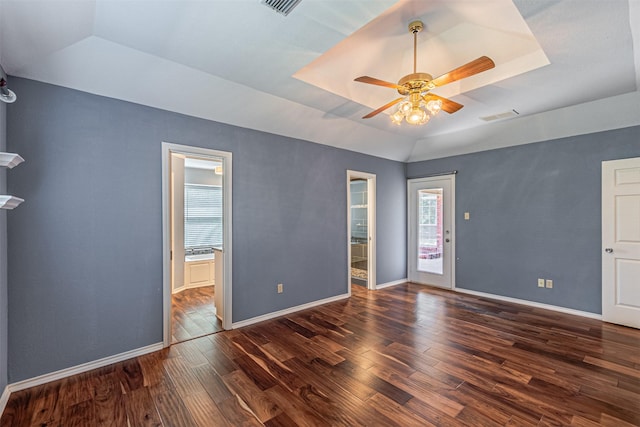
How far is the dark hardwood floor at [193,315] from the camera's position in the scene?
3398 mm

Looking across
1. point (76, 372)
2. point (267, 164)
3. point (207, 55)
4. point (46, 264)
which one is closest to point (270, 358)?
point (76, 372)

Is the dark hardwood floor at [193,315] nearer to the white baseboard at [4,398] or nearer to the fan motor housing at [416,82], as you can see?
the white baseboard at [4,398]

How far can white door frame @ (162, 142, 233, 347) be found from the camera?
300 cm

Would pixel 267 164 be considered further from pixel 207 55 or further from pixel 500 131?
pixel 500 131

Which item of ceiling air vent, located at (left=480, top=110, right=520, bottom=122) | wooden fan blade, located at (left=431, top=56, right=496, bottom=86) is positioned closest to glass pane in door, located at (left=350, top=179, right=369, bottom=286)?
ceiling air vent, located at (left=480, top=110, right=520, bottom=122)

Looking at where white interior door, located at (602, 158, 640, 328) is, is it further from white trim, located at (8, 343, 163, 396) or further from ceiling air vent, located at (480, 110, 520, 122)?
white trim, located at (8, 343, 163, 396)

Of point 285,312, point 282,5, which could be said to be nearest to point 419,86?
point 282,5

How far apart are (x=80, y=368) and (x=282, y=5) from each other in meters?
3.52

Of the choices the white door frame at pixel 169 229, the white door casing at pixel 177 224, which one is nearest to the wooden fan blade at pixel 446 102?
the white door frame at pixel 169 229

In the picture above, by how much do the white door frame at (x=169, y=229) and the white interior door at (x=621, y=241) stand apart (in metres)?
4.97

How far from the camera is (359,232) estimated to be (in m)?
5.73

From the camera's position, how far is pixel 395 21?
2.50 meters

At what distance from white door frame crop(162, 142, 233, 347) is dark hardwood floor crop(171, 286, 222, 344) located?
10.1 inches

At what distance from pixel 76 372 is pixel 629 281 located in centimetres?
632
